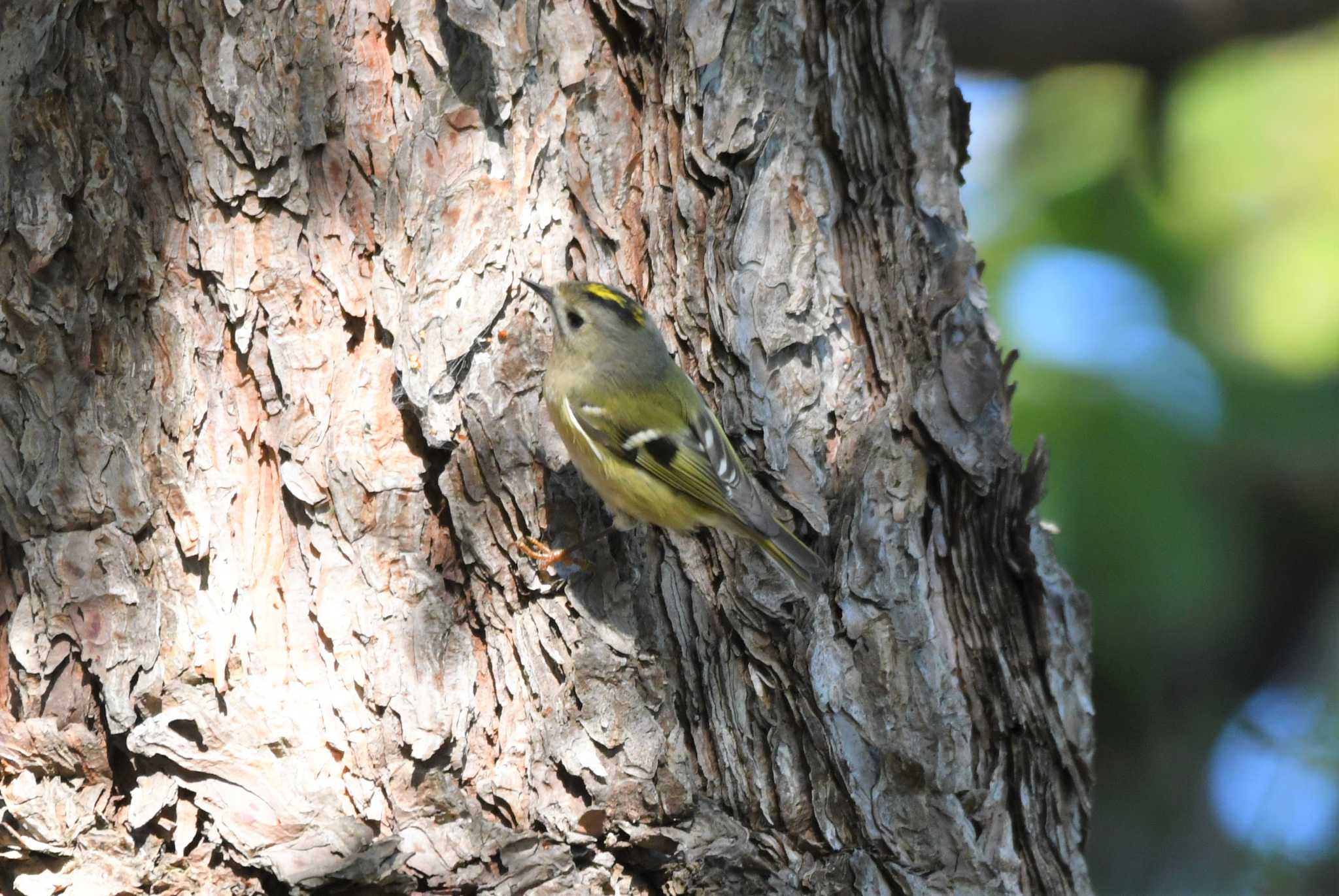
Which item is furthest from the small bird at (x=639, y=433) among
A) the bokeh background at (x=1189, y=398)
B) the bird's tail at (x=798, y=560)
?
the bokeh background at (x=1189, y=398)

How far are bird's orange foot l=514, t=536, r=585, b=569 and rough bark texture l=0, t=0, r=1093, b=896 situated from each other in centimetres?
5

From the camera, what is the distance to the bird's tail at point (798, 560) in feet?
7.77

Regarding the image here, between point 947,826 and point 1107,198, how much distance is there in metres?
2.24

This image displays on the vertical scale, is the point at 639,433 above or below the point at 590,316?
below

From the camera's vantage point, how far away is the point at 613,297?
8.17 ft

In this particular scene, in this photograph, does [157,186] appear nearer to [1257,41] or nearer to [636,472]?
[636,472]

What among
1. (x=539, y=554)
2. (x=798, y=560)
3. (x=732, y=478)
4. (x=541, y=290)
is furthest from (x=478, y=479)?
(x=798, y=560)

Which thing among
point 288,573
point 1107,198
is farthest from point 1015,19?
point 288,573

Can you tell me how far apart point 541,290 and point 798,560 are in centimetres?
75

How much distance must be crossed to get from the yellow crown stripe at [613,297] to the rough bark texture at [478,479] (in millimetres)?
63

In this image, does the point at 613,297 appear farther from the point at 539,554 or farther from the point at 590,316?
the point at 539,554

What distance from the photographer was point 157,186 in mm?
2328

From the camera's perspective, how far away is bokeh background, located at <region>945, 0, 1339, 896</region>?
352 centimetres

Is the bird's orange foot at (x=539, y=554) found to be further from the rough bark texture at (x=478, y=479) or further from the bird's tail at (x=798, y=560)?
the bird's tail at (x=798, y=560)
